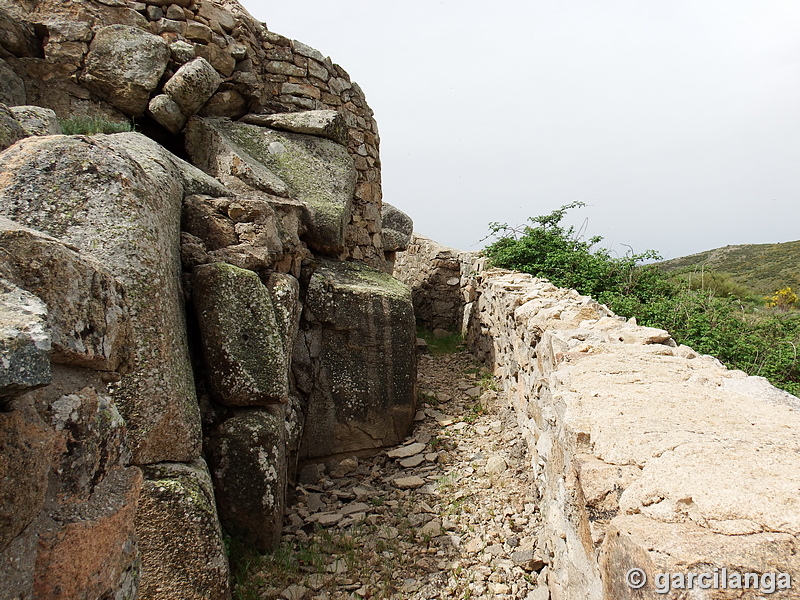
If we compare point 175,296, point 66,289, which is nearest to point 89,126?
point 175,296

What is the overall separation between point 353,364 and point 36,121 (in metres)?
3.00

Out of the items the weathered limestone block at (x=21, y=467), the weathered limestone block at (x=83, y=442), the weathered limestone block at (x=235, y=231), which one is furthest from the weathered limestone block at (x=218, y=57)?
the weathered limestone block at (x=21, y=467)

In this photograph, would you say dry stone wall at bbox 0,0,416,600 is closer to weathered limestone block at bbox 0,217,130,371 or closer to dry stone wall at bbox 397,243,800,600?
weathered limestone block at bbox 0,217,130,371

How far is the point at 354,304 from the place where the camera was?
16.1 ft

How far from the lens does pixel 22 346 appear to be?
106cm

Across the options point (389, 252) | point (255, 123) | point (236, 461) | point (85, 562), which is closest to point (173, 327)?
point (236, 461)

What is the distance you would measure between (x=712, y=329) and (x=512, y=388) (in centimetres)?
196

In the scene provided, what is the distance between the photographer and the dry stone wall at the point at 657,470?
124cm

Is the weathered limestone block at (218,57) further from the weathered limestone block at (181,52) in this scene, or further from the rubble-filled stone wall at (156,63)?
the weathered limestone block at (181,52)

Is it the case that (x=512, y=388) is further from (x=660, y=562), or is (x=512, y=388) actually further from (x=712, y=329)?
(x=660, y=562)

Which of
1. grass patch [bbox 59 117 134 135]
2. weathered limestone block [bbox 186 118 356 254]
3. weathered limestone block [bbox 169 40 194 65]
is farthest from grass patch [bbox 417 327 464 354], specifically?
grass patch [bbox 59 117 134 135]

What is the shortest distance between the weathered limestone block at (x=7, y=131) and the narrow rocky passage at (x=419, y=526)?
271 centimetres

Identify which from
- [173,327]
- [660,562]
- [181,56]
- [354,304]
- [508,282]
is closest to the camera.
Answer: [660,562]

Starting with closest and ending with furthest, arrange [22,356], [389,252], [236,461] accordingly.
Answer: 1. [22,356]
2. [236,461]
3. [389,252]
